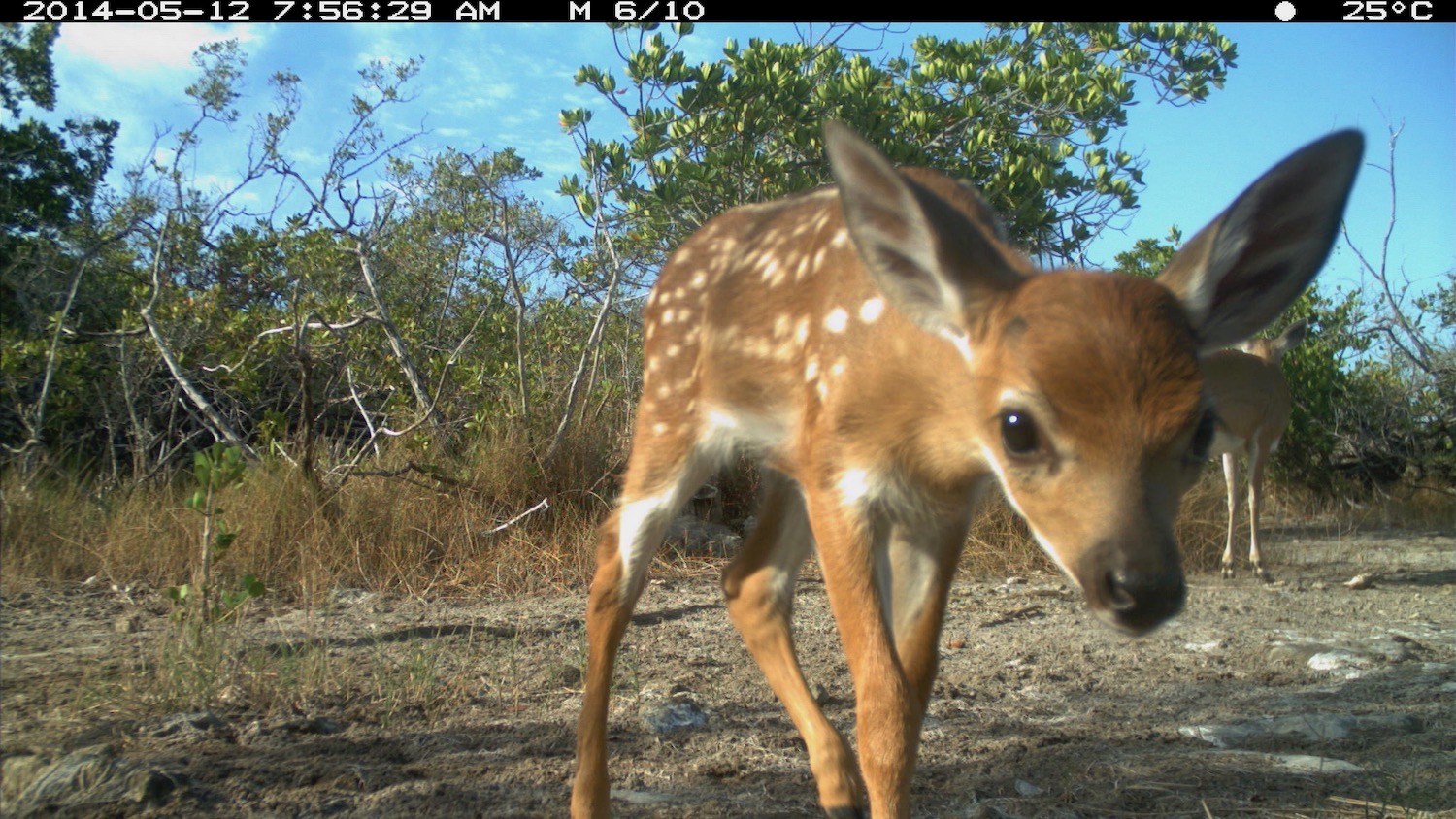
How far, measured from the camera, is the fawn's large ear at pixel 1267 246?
233cm

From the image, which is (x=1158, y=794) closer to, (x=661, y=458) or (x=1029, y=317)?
(x=1029, y=317)

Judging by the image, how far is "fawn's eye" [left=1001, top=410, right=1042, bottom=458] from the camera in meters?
2.28

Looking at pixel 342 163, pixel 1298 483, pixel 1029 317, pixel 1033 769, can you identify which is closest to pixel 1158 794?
pixel 1033 769

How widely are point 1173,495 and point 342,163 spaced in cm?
651

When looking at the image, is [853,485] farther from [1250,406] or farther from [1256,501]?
[1250,406]

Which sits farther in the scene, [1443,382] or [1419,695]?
[1443,382]

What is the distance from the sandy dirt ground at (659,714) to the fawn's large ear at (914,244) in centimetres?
152

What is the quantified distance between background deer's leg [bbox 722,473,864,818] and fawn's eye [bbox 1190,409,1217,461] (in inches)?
57.6

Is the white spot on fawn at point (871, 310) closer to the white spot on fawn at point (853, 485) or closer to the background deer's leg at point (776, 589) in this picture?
the white spot on fawn at point (853, 485)

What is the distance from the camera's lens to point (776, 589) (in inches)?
145

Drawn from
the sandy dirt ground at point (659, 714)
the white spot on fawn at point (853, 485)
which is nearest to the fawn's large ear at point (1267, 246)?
the white spot on fawn at point (853, 485)

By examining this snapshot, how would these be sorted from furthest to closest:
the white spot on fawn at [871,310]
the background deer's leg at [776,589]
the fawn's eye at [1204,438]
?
the background deer's leg at [776,589] → the white spot on fawn at [871,310] → the fawn's eye at [1204,438]

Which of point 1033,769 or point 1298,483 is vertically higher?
point 1298,483

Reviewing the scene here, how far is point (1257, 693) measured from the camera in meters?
4.49
